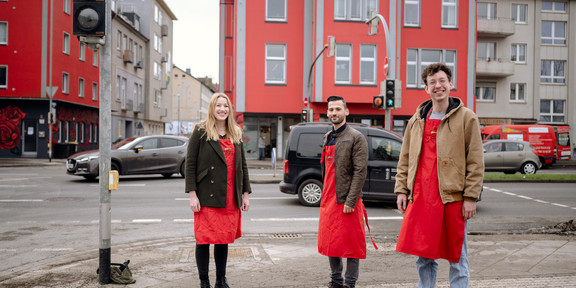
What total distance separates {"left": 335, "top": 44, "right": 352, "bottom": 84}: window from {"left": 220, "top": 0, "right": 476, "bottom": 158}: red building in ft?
0.19

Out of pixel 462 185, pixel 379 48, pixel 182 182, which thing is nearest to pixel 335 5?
pixel 379 48

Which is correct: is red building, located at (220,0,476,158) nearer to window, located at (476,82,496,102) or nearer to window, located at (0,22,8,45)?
window, located at (476,82,496,102)

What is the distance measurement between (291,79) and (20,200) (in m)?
20.8

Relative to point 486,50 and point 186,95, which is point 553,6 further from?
point 186,95

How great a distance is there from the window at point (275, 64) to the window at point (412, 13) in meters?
7.84

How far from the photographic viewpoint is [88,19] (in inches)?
200

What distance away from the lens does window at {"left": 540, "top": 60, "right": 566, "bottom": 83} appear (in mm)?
41156

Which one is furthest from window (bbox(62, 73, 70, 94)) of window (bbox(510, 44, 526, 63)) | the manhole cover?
window (bbox(510, 44, 526, 63))

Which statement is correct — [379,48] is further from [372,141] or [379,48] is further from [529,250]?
[529,250]

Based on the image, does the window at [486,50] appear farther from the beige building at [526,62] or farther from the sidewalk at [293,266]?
the sidewalk at [293,266]

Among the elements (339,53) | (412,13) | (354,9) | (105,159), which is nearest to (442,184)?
(105,159)

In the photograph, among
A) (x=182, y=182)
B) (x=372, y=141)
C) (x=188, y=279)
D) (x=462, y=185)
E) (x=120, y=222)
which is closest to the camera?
(x=462, y=185)

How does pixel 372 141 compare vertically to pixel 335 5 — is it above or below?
below

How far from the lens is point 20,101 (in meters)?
32.5
